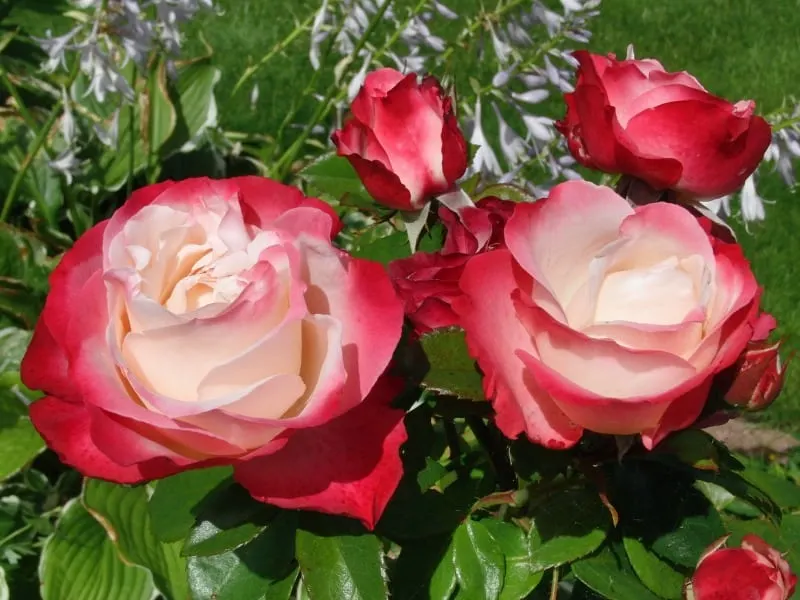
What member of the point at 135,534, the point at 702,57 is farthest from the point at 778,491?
the point at 702,57

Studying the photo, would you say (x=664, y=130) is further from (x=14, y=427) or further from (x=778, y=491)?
(x=14, y=427)

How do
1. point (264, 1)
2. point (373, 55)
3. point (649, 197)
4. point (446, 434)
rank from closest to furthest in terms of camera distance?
point (649, 197) → point (446, 434) → point (373, 55) → point (264, 1)

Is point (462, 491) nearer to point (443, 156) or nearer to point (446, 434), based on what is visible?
point (446, 434)

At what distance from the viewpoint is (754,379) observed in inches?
18.5

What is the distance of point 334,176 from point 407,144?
23 cm

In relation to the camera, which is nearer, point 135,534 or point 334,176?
point 334,176

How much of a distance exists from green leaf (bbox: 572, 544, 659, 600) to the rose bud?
0.43 feet

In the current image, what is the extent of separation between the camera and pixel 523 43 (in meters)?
1.14

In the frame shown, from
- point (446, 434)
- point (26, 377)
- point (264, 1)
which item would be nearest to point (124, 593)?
point (446, 434)

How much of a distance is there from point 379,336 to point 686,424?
0.15 m

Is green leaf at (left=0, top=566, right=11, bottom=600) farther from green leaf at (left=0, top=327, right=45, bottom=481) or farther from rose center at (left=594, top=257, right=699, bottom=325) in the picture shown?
rose center at (left=594, top=257, right=699, bottom=325)

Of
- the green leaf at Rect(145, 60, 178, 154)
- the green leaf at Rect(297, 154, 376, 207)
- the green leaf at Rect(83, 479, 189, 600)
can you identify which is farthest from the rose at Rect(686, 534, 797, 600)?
the green leaf at Rect(145, 60, 178, 154)

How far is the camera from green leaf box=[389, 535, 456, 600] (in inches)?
21.7

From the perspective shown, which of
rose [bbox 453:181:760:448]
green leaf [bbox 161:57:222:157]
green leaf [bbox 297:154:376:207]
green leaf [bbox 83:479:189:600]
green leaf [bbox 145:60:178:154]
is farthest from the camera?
green leaf [bbox 161:57:222:157]
